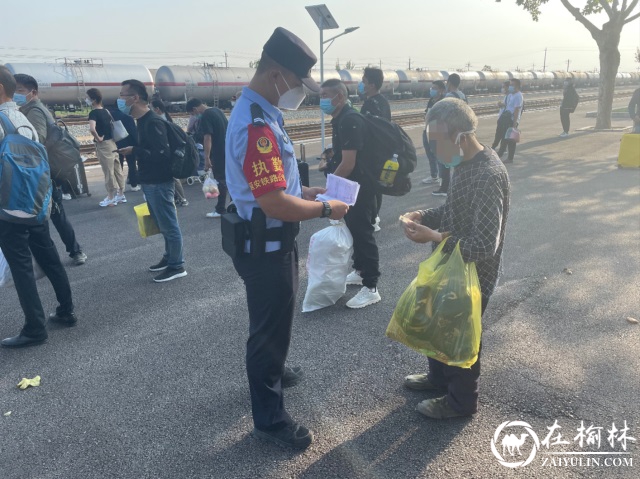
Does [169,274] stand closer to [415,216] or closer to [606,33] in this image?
[415,216]

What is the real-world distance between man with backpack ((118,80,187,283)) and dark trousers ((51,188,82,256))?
0.98 meters

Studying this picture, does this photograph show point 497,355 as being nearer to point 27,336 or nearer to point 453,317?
point 453,317

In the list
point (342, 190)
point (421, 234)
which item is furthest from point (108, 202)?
point (421, 234)

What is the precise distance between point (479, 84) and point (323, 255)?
165ft

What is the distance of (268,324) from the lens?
2.44 m

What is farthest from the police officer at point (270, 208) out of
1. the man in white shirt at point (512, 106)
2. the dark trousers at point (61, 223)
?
the man in white shirt at point (512, 106)

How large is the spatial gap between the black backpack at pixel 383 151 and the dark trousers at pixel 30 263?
272 cm

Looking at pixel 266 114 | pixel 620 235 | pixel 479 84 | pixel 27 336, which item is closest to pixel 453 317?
pixel 266 114

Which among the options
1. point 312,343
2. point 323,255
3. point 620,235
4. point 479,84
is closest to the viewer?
point 312,343

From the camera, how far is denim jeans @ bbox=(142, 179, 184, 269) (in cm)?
491

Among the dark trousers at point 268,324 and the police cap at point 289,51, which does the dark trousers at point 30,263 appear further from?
the police cap at point 289,51

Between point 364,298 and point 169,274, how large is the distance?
221 centimetres

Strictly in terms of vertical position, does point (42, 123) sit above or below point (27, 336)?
above

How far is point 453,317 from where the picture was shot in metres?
2.38
